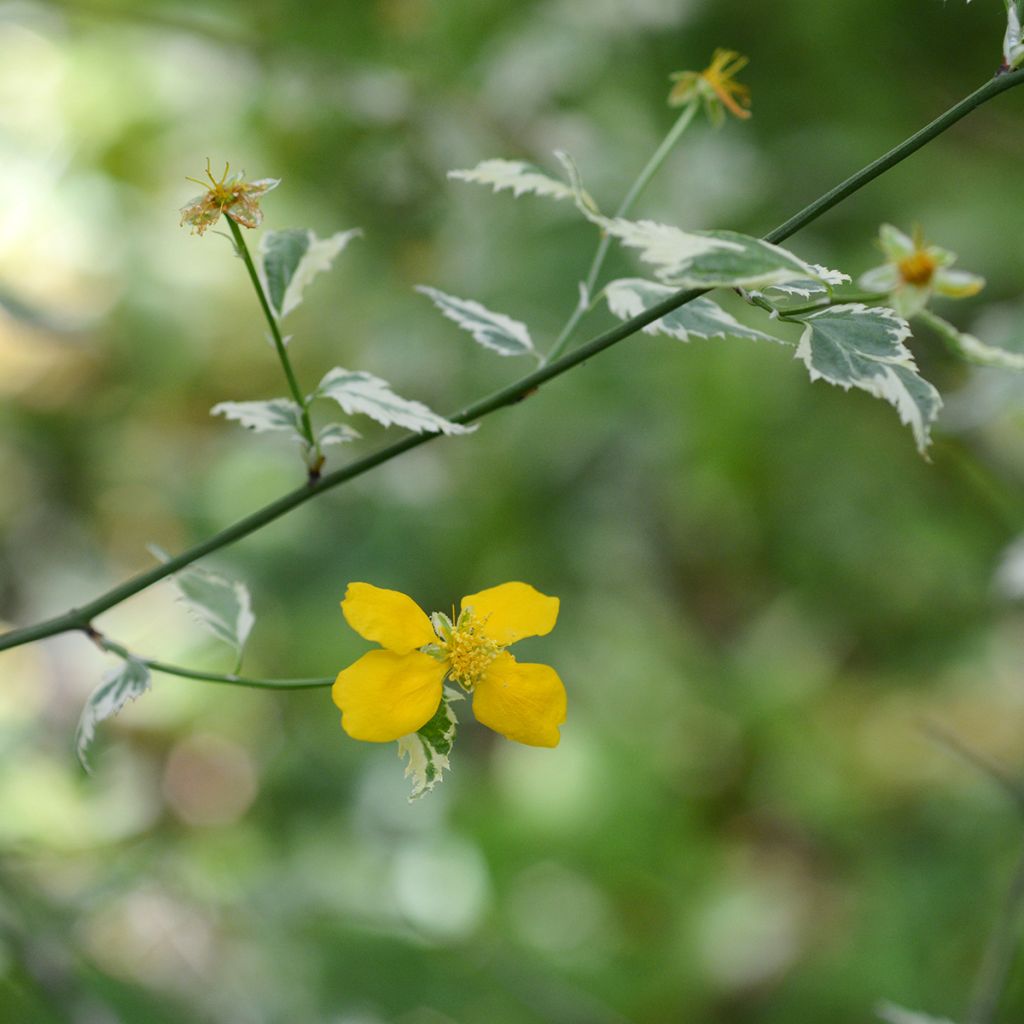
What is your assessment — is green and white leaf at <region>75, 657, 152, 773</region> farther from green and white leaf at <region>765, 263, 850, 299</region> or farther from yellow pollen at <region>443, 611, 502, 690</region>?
green and white leaf at <region>765, 263, 850, 299</region>

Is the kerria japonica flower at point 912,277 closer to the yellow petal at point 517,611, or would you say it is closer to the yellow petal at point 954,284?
the yellow petal at point 954,284

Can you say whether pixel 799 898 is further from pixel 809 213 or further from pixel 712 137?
pixel 809 213

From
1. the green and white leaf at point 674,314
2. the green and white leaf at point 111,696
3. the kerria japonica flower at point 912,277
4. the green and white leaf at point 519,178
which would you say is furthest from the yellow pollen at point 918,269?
the green and white leaf at point 111,696

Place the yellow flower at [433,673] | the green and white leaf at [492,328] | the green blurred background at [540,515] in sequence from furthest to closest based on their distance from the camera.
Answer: the green blurred background at [540,515] → the green and white leaf at [492,328] → the yellow flower at [433,673]

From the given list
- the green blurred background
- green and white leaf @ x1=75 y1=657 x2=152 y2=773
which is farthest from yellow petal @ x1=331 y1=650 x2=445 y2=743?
the green blurred background

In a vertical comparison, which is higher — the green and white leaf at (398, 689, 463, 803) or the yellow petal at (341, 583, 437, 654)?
the yellow petal at (341, 583, 437, 654)

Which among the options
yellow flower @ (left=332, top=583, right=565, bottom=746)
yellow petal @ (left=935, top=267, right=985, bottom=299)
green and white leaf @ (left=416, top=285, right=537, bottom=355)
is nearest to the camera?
yellow petal @ (left=935, top=267, right=985, bottom=299)

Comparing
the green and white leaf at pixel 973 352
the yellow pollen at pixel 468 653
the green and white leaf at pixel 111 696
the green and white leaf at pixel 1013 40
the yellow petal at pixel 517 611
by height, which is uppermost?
the green and white leaf at pixel 1013 40
